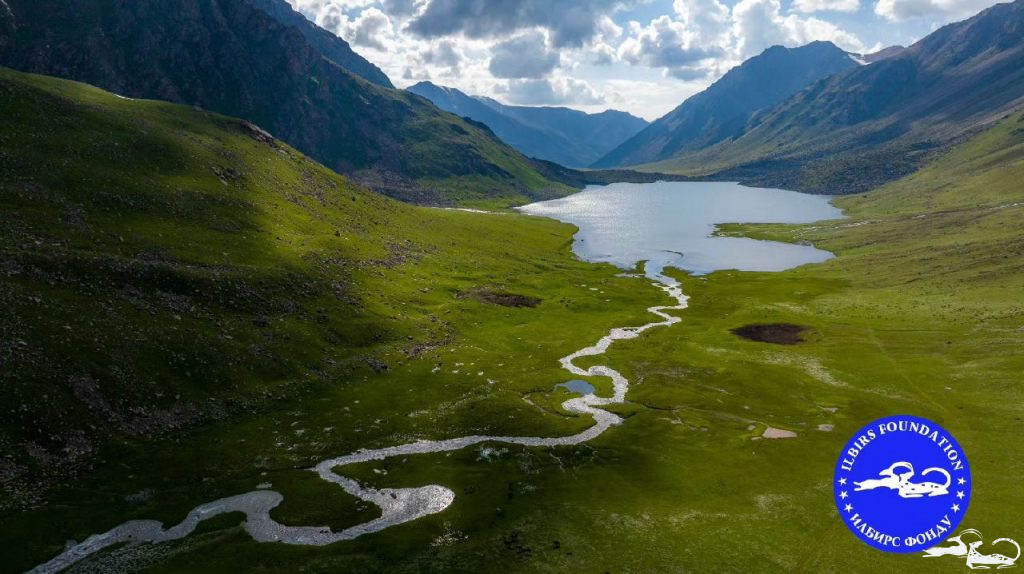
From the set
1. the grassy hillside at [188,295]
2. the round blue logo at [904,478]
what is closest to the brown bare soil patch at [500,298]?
the grassy hillside at [188,295]

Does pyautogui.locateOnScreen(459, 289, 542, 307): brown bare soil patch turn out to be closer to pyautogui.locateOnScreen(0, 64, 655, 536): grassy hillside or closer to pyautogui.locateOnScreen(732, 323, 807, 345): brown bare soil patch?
pyautogui.locateOnScreen(0, 64, 655, 536): grassy hillside

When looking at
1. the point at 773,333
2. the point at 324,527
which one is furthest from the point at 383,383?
the point at 773,333

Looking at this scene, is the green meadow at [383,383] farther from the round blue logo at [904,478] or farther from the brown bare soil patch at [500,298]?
the round blue logo at [904,478]

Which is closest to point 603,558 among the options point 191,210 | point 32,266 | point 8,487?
point 8,487

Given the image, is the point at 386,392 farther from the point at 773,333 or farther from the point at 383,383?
the point at 773,333

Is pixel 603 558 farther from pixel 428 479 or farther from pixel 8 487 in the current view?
pixel 8 487
